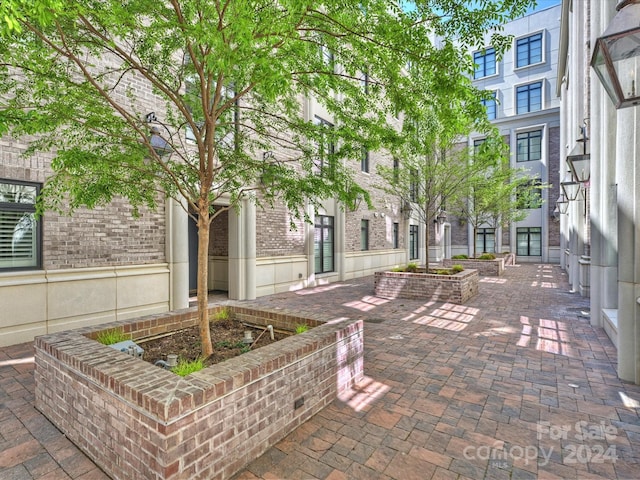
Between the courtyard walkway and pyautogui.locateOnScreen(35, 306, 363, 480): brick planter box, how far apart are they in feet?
0.55

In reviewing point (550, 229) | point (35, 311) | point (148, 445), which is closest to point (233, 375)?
point (148, 445)

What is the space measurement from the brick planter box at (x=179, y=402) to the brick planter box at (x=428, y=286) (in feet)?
21.7

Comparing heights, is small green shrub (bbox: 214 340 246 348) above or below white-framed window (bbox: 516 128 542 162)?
below

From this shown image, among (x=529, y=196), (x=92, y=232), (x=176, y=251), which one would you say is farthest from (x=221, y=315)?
(x=529, y=196)

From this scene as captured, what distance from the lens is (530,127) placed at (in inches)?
946

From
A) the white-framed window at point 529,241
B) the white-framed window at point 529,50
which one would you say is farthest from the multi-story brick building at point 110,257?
the white-framed window at point 529,50

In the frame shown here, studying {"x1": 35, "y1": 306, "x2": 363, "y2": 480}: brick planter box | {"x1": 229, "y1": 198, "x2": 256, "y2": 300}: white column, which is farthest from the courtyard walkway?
{"x1": 229, "y1": 198, "x2": 256, "y2": 300}: white column

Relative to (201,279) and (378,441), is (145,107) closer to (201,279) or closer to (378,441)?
(201,279)

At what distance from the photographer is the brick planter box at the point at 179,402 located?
7.36 feet

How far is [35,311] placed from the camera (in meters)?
5.80

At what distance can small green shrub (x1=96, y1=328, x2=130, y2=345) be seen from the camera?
3.74 metres

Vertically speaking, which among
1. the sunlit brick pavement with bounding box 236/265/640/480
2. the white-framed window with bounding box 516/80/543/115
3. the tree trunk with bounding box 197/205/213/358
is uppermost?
the white-framed window with bounding box 516/80/543/115

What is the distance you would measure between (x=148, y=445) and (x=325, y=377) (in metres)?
1.81

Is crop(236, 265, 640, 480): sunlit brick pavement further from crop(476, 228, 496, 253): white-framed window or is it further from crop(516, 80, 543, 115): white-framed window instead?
crop(516, 80, 543, 115): white-framed window
